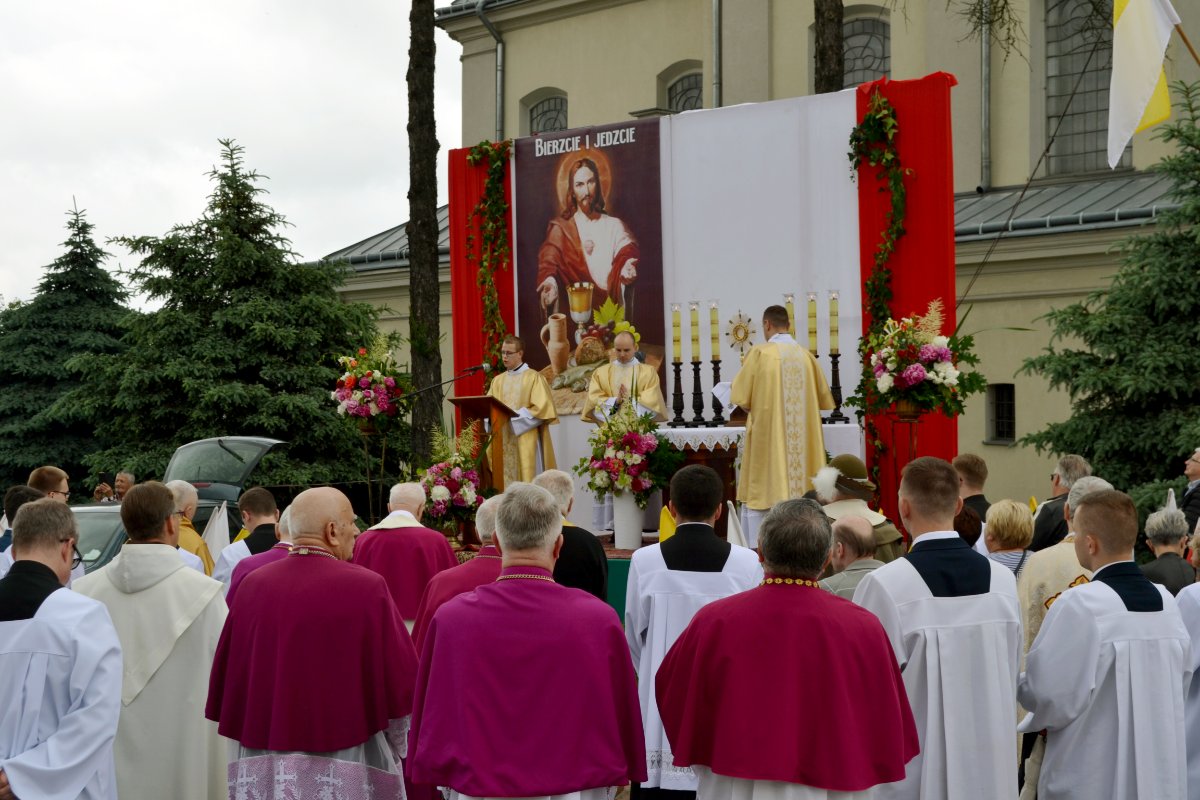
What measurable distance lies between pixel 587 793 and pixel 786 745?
72 cm

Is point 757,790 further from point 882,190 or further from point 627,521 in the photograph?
point 882,190

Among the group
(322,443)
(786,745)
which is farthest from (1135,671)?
(322,443)

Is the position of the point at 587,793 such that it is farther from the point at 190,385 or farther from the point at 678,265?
the point at 190,385

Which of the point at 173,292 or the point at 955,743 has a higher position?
the point at 173,292

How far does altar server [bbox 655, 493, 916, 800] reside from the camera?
3783 mm

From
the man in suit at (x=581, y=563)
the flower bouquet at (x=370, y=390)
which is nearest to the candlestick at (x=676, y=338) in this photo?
the flower bouquet at (x=370, y=390)

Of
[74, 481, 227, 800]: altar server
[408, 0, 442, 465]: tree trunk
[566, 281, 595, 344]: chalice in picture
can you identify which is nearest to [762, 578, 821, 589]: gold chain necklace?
[74, 481, 227, 800]: altar server

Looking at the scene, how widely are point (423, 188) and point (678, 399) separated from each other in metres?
4.42

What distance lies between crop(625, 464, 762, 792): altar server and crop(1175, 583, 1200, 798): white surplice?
1705 mm

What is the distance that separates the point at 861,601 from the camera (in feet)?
14.9

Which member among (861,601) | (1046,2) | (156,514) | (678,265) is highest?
(1046,2)

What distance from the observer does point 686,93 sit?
80.0ft

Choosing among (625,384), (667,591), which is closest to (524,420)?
(625,384)

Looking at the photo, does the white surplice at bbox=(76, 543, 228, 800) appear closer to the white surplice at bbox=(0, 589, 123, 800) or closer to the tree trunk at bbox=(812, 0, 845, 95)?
the white surplice at bbox=(0, 589, 123, 800)
